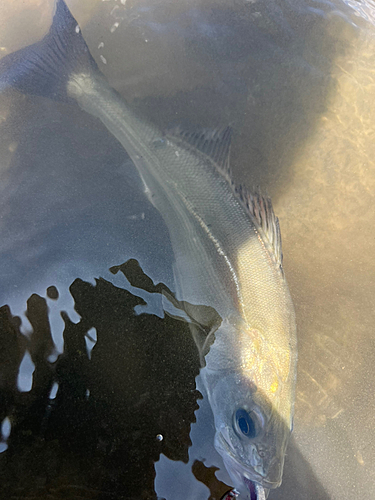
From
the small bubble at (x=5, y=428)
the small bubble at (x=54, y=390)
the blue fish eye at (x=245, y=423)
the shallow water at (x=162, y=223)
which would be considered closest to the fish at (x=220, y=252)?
the blue fish eye at (x=245, y=423)

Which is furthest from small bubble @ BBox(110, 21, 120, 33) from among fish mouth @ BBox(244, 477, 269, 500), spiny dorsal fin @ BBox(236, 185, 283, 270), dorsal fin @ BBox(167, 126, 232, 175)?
fish mouth @ BBox(244, 477, 269, 500)

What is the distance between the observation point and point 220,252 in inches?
93.0

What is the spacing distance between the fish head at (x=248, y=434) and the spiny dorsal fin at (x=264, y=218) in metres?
0.95

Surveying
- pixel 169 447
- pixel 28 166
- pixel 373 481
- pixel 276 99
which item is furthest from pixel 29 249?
pixel 373 481

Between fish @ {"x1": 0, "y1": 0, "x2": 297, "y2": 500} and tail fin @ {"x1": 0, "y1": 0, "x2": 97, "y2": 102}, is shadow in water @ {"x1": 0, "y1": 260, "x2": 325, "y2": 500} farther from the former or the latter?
tail fin @ {"x1": 0, "y1": 0, "x2": 97, "y2": 102}

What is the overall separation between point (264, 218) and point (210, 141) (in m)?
0.86

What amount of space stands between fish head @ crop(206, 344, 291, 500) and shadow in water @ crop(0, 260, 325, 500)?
0.19 m

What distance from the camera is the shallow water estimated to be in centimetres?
215

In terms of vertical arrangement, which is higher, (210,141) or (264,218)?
(210,141)

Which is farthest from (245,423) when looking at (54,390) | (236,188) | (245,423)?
(236,188)

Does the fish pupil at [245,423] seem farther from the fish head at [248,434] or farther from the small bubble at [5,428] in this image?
the small bubble at [5,428]

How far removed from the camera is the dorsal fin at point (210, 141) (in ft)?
8.56

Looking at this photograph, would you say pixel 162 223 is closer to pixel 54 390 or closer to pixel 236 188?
pixel 236 188

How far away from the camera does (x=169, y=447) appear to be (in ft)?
7.11
